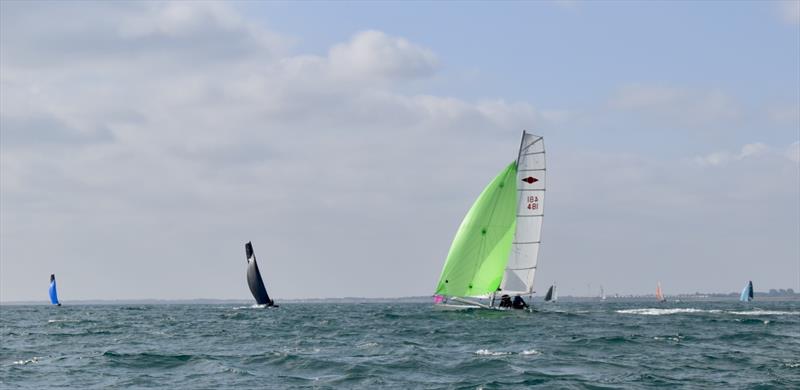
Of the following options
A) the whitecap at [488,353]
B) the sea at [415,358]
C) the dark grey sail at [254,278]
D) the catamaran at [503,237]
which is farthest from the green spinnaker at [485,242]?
the dark grey sail at [254,278]

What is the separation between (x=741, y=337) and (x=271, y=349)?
23.9 metres

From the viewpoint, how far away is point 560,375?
103 feet

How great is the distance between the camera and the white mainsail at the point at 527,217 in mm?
71000

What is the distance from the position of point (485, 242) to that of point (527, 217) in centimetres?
371

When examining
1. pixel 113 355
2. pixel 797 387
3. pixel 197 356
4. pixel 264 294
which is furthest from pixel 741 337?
pixel 264 294

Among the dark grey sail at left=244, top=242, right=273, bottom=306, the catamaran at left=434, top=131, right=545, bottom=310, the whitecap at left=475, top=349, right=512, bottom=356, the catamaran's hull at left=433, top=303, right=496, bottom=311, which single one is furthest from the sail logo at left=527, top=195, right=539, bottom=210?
the dark grey sail at left=244, top=242, right=273, bottom=306

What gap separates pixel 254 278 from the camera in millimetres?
108875

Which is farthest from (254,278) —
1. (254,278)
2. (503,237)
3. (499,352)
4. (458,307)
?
(499,352)

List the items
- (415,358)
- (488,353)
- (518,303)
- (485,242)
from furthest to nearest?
(518,303)
(485,242)
(488,353)
(415,358)

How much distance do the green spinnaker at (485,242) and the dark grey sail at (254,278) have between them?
40325 mm

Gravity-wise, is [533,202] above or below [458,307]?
above

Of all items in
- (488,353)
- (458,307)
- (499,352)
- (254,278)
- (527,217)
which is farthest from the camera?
(254,278)

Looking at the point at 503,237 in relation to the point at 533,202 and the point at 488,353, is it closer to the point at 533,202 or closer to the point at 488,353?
the point at 533,202

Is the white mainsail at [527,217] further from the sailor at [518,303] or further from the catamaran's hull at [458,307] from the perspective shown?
the catamaran's hull at [458,307]
